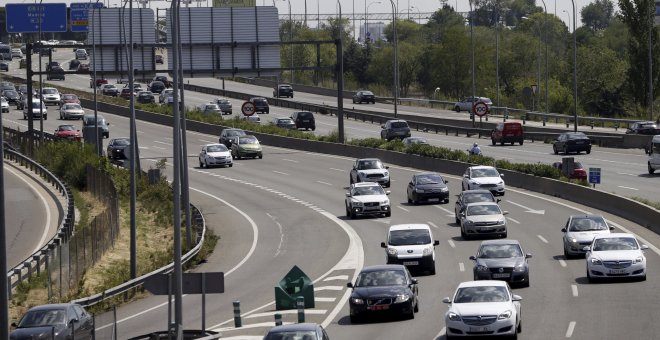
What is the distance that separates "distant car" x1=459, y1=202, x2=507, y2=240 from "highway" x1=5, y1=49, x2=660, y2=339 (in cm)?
45

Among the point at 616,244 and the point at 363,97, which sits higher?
the point at 363,97

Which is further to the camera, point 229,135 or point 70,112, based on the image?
point 70,112

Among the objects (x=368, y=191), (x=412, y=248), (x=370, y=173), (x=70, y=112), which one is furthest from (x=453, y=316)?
(x=70, y=112)

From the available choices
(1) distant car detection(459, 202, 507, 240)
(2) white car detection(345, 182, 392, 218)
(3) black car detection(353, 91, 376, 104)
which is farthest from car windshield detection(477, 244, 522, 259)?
(3) black car detection(353, 91, 376, 104)

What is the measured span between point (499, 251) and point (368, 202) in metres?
17.5

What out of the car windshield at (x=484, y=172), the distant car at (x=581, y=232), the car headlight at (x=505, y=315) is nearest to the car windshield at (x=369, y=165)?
the car windshield at (x=484, y=172)

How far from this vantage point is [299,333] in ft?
75.5

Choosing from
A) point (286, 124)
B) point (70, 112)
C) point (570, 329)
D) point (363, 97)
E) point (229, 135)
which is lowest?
point (570, 329)

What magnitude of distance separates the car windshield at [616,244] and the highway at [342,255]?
1.08 metres

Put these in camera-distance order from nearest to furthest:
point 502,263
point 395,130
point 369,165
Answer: point 502,263, point 369,165, point 395,130

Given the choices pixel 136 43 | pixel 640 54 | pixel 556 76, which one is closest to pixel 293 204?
pixel 136 43

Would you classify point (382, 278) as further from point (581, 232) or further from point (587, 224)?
point (587, 224)

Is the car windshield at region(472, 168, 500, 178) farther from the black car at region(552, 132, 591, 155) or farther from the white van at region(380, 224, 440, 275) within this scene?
the black car at region(552, 132, 591, 155)

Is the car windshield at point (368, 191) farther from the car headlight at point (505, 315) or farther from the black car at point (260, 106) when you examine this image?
the black car at point (260, 106)
